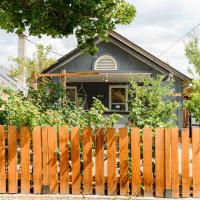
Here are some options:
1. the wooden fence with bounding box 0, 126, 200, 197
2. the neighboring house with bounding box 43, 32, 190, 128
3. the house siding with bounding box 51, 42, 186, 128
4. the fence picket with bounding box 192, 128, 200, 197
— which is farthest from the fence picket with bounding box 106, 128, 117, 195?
the house siding with bounding box 51, 42, 186, 128

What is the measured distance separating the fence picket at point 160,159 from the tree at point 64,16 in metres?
3.80

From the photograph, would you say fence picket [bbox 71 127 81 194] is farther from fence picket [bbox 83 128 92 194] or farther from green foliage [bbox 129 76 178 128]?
green foliage [bbox 129 76 178 128]

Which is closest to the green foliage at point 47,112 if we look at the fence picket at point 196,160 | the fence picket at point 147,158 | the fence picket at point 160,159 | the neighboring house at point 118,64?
the fence picket at point 147,158

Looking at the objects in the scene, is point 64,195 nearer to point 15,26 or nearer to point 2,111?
point 2,111

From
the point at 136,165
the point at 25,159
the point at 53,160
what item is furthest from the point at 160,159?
the point at 25,159

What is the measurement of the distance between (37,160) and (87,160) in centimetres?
92

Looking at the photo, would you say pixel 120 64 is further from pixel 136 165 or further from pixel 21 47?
pixel 136 165

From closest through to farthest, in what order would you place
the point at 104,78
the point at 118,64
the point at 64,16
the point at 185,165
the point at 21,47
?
1. the point at 185,165
2. the point at 64,16
3. the point at 118,64
4. the point at 104,78
5. the point at 21,47

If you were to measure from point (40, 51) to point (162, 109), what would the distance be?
31568 mm

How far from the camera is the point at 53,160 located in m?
6.84

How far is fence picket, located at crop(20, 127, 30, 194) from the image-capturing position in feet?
22.4

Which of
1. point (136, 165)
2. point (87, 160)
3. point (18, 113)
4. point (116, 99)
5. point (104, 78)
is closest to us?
point (136, 165)

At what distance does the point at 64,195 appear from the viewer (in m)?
6.74

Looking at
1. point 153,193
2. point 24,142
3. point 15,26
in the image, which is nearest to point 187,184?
point 153,193
